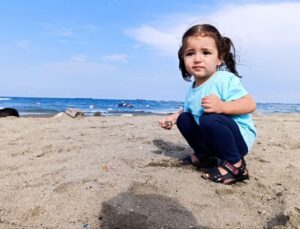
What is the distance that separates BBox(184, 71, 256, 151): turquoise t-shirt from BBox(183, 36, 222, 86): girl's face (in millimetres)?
69

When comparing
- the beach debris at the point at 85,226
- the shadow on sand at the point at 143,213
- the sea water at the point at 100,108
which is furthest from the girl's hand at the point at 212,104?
the sea water at the point at 100,108

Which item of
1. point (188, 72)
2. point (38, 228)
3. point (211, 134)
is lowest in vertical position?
point (38, 228)

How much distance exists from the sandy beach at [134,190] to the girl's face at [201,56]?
75 cm

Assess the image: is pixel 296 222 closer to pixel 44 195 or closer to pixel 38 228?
pixel 38 228

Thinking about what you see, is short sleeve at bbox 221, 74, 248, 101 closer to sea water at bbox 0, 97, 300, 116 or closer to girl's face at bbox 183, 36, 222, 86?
girl's face at bbox 183, 36, 222, 86

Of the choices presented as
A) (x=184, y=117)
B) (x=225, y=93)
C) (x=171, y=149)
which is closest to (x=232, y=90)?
(x=225, y=93)

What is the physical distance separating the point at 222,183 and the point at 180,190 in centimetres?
37

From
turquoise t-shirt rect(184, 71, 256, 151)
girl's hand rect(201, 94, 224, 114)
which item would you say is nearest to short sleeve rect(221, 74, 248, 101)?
turquoise t-shirt rect(184, 71, 256, 151)

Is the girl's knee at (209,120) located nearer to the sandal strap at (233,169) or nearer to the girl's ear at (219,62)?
the sandal strap at (233,169)

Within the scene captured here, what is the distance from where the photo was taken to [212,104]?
273cm

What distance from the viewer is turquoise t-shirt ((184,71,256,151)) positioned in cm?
284

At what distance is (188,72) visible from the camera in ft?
10.3

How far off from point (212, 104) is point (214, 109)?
38mm

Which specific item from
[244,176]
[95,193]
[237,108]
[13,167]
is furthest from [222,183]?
[13,167]
